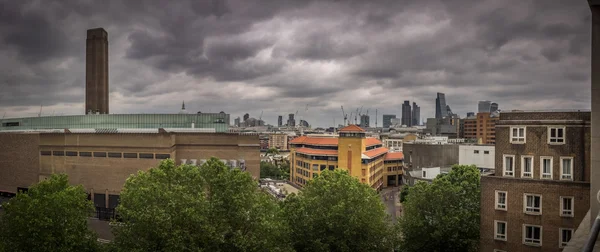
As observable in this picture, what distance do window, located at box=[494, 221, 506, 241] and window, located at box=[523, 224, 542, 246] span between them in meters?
1.44

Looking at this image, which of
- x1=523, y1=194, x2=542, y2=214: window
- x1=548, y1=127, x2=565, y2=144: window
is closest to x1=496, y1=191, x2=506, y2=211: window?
x1=523, y1=194, x2=542, y2=214: window

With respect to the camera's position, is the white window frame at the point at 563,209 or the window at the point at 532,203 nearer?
the white window frame at the point at 563,209

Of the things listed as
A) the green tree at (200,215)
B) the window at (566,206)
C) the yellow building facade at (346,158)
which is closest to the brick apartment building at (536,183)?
the window at (566,206)

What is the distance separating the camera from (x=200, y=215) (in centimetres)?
2622

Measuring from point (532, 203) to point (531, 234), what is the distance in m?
2.43

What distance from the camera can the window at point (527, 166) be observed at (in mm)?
30156

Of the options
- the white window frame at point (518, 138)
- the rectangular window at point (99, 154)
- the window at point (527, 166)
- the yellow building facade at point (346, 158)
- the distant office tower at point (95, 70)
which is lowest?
the yellow building facade at point (346, 158)

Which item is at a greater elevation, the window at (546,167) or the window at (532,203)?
the window at (546,167)

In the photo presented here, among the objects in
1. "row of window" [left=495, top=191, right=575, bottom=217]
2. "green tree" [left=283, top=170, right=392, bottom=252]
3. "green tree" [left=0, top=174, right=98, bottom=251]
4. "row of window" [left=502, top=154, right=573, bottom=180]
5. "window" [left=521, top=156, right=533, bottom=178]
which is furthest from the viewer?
"green tree" [left=283, top=170, right=392, bottom=252]

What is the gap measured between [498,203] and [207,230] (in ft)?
71.6

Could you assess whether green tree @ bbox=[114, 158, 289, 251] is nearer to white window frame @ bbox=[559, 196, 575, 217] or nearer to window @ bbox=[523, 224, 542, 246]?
window @ bbox=[523, 224, 542, 246]

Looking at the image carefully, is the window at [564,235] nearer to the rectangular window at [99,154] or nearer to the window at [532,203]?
the window at [532,203]

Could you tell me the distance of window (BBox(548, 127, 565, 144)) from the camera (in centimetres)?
2907

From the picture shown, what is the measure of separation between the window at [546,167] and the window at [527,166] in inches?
27.8
